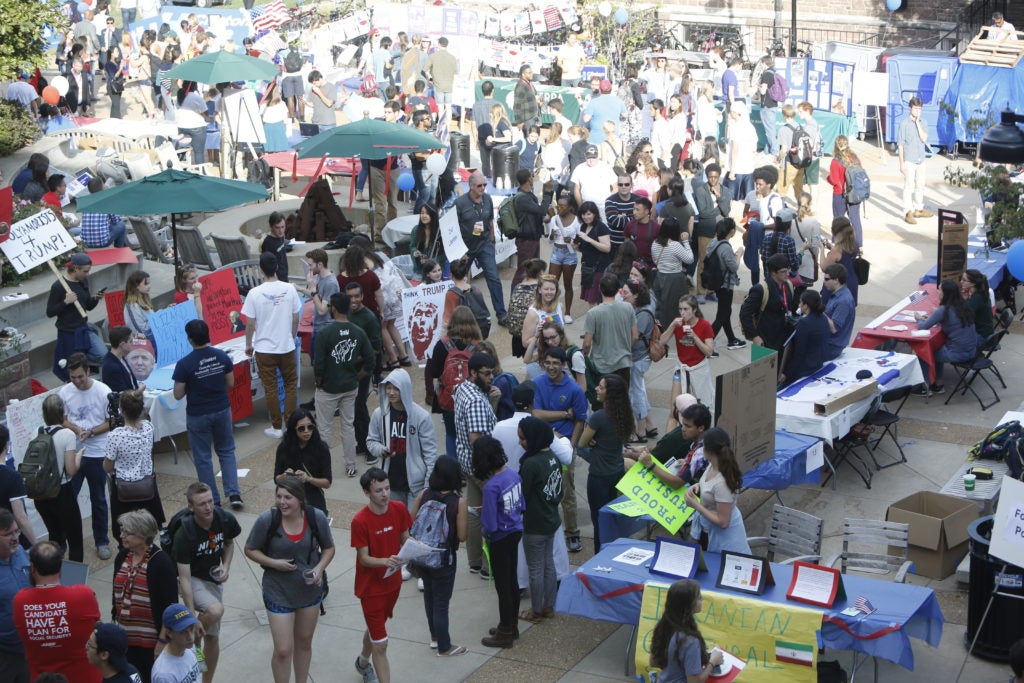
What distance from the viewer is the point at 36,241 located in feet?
40.6

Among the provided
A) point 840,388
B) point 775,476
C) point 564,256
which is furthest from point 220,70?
point 775,476

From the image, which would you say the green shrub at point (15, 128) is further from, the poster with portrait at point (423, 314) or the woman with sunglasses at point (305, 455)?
the woman with sunglasses at point (305, 455)

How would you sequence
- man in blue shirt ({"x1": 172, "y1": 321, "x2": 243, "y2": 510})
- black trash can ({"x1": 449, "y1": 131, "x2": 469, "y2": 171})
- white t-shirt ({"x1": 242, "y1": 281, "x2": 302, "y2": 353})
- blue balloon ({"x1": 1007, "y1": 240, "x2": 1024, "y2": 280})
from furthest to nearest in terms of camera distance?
black trash can ({"x1": 449, "y1": 131, "x2": 469, "y2": 171}) < blue balloon ({"x1": 1007, "y1": 240, "x2": 1024, "y2": 280}) < white t-shirt ({"x1": 242, "y1": 281, "x2": 302, "y2": 353}) < man in blue shirt ({"x1": 172, "y1": 321, "x2": 243, "y2": 510})

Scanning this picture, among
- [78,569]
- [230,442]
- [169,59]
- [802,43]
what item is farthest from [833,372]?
[802,43]

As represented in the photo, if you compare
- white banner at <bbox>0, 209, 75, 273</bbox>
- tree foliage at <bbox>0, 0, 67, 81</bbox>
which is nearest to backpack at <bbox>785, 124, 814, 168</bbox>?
tree foliage at <bbox>0, 0, 67, 81</bbox>

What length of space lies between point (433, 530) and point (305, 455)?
4.61 ft

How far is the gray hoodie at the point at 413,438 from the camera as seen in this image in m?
9.36

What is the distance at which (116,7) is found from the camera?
148 ft

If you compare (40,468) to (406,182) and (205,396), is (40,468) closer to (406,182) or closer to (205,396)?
(205,396)

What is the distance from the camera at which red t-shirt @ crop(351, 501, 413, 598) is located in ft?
25.8

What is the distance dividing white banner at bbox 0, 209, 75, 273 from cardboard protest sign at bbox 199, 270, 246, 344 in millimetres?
1492

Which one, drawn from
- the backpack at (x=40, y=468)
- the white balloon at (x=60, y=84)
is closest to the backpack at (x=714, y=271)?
the backpack at (x=40, y=468)

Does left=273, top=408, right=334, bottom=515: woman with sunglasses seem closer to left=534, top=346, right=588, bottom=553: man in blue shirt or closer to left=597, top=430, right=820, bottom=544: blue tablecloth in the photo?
left=534, top=346, right=588, bottom=553: man in blue shirt

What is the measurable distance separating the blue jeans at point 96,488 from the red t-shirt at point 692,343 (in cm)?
510
